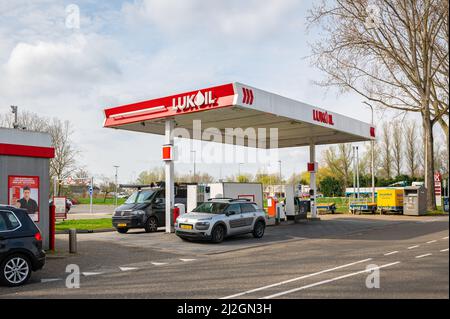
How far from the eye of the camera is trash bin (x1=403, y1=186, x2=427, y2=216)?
30.5 metres

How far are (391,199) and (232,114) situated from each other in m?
17.7

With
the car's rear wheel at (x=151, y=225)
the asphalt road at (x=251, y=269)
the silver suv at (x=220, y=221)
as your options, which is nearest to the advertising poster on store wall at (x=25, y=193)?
the asphalt road at (x=251, y=269)

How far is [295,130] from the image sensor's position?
24.8m

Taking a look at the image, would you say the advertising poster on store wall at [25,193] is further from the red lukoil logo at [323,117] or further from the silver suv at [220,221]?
the red lukoil logo at [323,117]

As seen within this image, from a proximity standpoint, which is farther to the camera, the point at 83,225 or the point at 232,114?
the point at 83,225

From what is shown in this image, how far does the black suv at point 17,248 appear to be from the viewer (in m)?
8.96

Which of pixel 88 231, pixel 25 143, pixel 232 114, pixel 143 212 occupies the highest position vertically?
pixel 232 114

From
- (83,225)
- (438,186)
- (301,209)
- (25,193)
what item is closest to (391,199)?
(438,186)

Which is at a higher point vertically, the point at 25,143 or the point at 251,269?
the point at 25,143

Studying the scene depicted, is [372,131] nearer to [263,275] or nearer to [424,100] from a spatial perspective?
[424,100]

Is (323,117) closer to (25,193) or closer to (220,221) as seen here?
(220,221)

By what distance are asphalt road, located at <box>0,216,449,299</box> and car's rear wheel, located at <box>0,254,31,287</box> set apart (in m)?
0.28

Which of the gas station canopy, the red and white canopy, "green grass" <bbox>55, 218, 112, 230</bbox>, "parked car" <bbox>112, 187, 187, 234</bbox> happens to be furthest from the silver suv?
"green grass" <bbox>55, 218, 112, 230</bbox>

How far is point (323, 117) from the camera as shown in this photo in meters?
21.9
